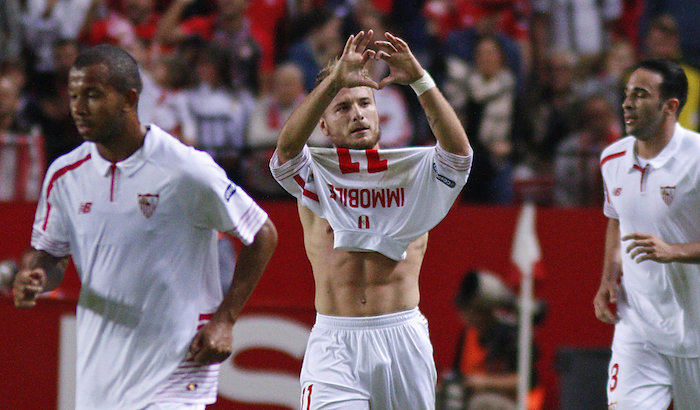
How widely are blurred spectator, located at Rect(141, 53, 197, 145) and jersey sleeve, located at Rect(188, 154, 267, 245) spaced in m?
4.79

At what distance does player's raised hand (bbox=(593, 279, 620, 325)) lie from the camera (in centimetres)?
584

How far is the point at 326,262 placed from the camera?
4977 mm

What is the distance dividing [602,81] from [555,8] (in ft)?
4.15

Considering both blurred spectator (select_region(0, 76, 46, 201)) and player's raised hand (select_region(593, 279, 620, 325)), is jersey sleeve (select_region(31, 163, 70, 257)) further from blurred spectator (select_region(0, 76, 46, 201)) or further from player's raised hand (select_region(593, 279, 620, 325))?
blurred spectator (select_region(0, 76, 46, 201))

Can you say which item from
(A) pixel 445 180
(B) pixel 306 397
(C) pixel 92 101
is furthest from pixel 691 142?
(C) pixel 92 101

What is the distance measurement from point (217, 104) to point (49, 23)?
208cm

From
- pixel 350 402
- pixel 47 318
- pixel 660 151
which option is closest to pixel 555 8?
pixel 660 151

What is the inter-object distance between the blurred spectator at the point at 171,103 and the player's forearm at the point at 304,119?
4.39 m

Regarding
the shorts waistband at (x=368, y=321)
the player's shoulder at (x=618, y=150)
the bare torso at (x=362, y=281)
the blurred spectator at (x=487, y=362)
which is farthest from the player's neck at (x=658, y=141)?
the blurred spectator at (x=487, y=362)

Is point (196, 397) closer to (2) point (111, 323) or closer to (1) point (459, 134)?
(2) point (111, 323)

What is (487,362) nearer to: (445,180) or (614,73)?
(445,180)

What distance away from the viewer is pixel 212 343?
4184 mm

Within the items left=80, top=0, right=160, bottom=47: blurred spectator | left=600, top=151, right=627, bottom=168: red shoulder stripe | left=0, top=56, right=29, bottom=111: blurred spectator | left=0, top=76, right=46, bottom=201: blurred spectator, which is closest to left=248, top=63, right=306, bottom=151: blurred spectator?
left=80, top=0, right=160, bottom=47: blurred spectator

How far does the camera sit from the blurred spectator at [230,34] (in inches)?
386
